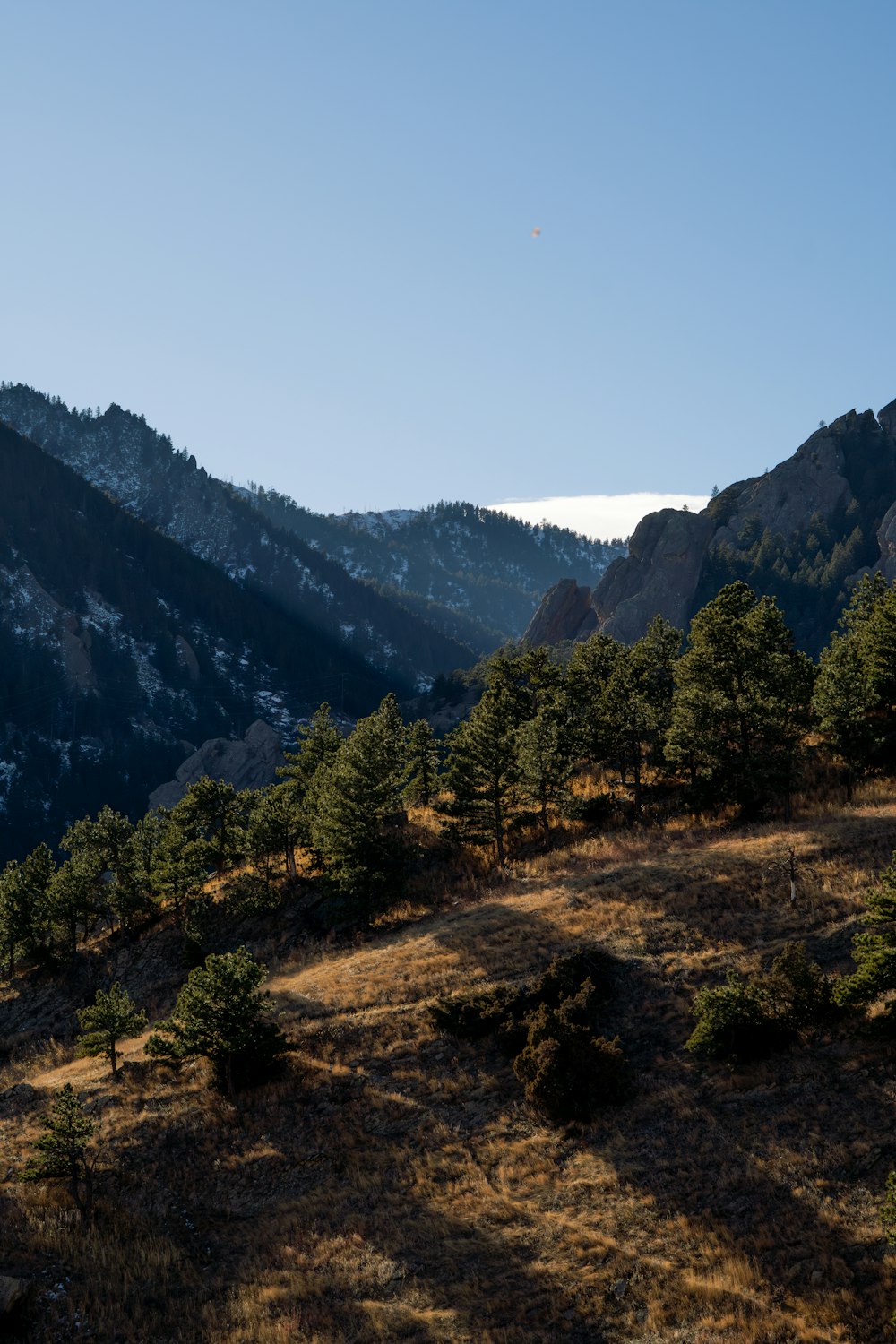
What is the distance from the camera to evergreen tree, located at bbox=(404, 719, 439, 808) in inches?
2343

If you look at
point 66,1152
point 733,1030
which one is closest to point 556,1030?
point 733,1030

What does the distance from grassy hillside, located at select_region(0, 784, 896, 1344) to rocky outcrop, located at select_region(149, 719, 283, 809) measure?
148 meters

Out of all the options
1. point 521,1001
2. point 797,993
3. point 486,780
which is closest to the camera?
point 797,993

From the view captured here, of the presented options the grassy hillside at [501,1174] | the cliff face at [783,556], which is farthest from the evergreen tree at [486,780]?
the cliff face at [783,556]

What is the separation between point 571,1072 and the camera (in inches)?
924

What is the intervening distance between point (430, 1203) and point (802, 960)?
521 inches

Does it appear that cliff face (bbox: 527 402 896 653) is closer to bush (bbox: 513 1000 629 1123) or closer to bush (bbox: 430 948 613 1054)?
bush (bbox: 430 948 613 1054)

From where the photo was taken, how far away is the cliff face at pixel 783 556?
179 m

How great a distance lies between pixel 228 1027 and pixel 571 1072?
1170cm

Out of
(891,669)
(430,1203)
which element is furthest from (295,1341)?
(891,669)

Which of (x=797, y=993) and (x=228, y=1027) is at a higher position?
(x=228, y=1027)

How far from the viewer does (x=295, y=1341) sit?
16266 mm

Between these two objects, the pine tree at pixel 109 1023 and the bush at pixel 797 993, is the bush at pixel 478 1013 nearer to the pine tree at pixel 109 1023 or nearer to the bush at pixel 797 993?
the bush at pixel 797 993

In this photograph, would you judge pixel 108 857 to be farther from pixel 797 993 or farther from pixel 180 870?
pixel 797 993
